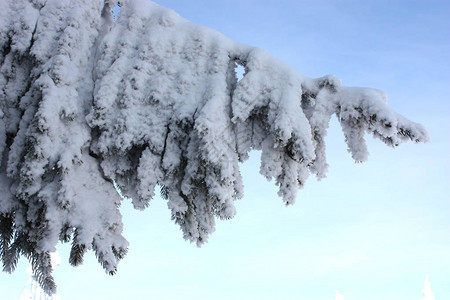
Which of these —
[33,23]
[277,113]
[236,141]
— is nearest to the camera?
[277,113]

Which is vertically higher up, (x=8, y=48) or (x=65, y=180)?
(x=8, y=48)

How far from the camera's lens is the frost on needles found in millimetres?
3375

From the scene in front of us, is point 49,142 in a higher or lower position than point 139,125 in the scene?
lower

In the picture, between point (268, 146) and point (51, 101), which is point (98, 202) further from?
point (268, 146)

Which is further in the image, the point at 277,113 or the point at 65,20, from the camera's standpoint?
the point at 65,20

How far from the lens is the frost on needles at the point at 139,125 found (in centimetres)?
338

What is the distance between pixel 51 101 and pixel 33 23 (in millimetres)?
1040

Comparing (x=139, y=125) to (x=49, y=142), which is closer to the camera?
(x=49, y=142)

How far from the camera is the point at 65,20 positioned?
4102mm

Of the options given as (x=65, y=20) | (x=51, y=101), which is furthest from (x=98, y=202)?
(x=65, y=20)

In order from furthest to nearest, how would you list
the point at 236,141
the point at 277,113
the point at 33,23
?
the point at 33,23
the point at 236,141
the point at 277,113

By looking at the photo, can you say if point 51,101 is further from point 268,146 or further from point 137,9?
point 268,146

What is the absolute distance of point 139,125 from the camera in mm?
3594

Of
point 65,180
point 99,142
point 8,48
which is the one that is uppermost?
point 8,48
